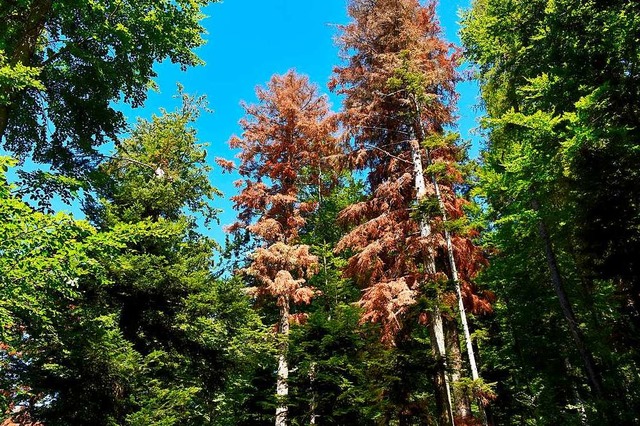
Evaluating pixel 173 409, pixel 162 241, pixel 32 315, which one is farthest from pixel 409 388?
pixel 162 241

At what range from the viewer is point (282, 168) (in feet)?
52.1

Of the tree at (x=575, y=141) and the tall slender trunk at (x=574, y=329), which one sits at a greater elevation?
the tree at (x=575, y=141)

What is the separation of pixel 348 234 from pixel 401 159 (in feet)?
8.95

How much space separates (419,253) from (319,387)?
417 centimetres

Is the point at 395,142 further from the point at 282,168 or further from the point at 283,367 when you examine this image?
the point at 283,367

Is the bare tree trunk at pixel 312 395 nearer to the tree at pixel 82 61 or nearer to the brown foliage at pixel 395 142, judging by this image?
the brown foliage at pixel 395 142

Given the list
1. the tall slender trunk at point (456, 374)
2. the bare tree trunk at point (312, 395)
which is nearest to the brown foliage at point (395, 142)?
the tall slender trunk at point (456, 374)

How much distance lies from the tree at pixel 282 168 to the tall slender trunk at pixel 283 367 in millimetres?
206

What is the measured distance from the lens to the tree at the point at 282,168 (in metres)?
13.9

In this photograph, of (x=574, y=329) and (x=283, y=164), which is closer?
(x=574, y=329)

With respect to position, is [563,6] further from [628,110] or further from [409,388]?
[409,388]

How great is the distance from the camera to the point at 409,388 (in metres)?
6.71

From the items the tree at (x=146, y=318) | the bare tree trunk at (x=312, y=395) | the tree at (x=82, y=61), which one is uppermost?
the tree at (x=82, y=61)

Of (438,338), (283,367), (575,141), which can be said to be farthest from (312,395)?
(575,141)
